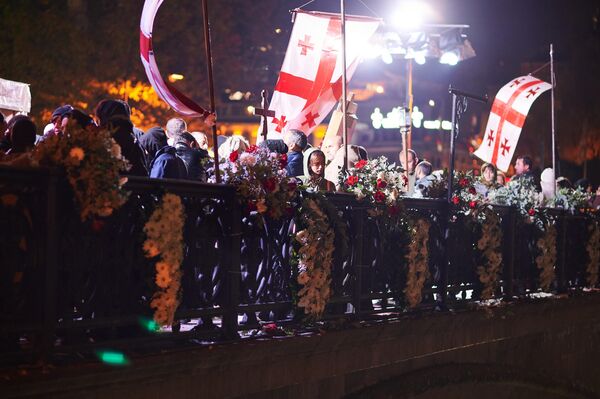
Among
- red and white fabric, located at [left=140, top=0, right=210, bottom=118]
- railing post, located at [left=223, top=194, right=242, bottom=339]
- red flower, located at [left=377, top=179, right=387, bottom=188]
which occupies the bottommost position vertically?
railing post, located at [left=223, top=194, right=242, bottom=339]

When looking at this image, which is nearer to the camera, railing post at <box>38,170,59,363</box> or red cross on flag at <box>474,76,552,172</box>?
railing post at <box>38,170,59,363</box>

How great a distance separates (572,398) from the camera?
13828 mm

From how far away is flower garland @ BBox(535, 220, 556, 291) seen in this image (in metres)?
13.6

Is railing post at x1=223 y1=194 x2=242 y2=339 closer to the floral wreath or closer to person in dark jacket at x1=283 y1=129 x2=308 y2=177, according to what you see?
the floral wreath

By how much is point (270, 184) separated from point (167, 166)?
1.01 metres

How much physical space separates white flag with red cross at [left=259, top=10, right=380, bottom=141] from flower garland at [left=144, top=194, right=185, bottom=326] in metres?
6.05

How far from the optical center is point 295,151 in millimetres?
10953

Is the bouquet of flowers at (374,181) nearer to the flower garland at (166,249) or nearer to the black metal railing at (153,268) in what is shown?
the black metal railing at (153,268)

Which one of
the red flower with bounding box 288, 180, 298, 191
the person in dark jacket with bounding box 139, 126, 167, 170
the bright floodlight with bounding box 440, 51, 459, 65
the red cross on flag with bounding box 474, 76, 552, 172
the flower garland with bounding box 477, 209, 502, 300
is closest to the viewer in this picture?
the red flower with bounding box 288, 180, 298, 191

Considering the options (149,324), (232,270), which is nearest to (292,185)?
(232,270)

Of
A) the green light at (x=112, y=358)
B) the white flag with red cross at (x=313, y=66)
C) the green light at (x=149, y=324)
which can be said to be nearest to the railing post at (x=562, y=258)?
the white flag with red cross at (x=313, y=66)

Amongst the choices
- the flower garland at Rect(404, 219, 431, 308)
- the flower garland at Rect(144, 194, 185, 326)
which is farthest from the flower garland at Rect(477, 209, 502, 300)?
the flower garland at Rect(144, 194, 185, 326)

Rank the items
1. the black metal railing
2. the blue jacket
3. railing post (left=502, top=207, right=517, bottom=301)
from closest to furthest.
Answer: the black metal railing
the blue jacket
railing post (left=502, top=207, right=517, bottom=301)

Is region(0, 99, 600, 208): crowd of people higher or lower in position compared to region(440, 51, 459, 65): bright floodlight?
lower
